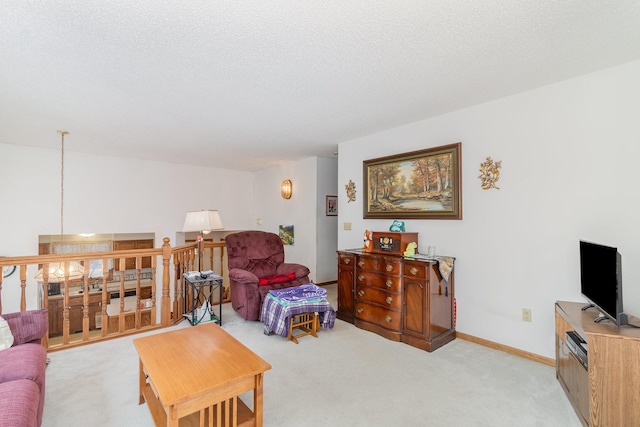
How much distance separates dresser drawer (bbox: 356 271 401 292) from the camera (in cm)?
335

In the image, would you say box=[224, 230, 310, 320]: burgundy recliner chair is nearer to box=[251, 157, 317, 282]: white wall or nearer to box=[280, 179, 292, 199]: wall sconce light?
box=[251, 157, 317, 282]: white wall

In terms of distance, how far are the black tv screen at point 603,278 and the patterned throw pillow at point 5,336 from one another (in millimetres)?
3908

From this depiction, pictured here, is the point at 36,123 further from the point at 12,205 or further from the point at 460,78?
the point at 460,78

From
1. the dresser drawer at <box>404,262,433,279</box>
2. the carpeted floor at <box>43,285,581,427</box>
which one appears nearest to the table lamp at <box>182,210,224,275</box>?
the carpeted floor at <box>43,285,581,427</box>

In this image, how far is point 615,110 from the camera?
244 centimetres

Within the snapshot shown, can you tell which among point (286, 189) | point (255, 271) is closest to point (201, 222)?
point (255, 271)

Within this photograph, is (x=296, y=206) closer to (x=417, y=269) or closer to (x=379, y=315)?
(x=379, y=315)

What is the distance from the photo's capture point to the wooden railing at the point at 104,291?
3077mm

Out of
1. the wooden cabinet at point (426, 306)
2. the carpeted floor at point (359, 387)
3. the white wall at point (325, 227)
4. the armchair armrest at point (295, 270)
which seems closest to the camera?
the carpeted floor at point (359, 387)

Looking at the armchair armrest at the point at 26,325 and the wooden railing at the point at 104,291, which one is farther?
the wooden railing at the point at 104,291

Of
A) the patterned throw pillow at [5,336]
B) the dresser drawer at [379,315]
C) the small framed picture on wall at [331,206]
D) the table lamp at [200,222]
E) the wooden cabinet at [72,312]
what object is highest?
the small framed picture on wall at [331,206]

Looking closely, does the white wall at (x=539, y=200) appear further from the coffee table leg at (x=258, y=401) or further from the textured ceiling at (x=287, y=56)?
the coffee table leg at (x=258, y=401)

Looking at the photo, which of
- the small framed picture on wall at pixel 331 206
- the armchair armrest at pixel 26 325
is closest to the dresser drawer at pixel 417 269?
the small framed picture on wall at pixel 331 206

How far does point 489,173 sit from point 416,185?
2.68 ft
